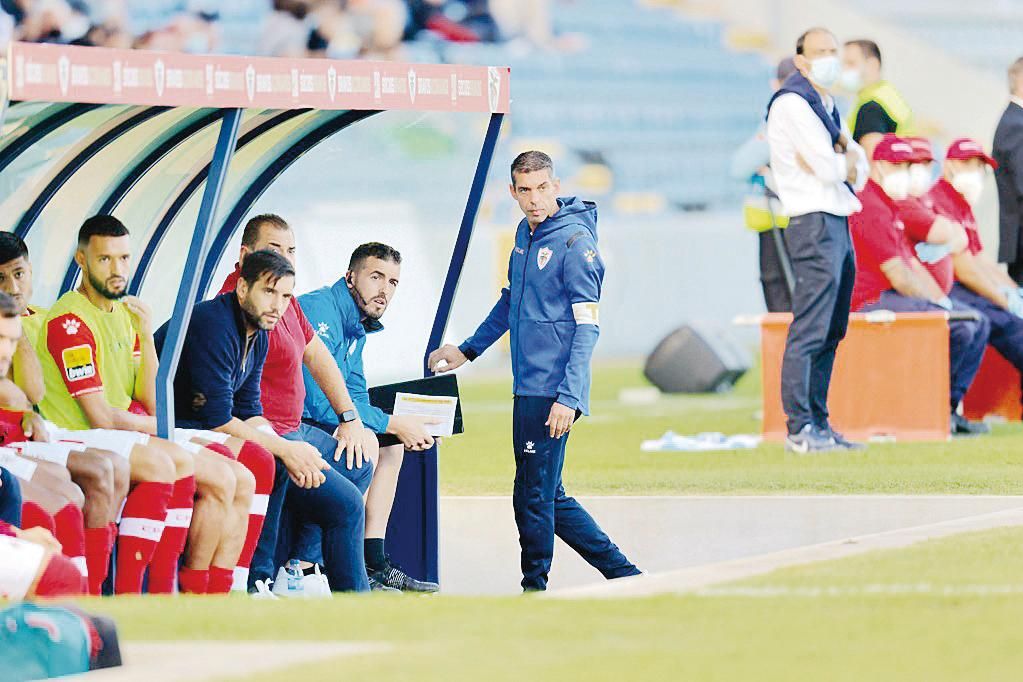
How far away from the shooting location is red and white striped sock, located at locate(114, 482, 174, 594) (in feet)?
22.7

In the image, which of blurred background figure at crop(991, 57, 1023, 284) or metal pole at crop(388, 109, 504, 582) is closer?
metal pole at crop(388, 109, 504, 582)

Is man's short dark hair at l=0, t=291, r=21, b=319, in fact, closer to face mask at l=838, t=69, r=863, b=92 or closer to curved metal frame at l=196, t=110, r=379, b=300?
curved metal frame at l=196, t=110, r=379, b=300

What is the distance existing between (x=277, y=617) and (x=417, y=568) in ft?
11.9

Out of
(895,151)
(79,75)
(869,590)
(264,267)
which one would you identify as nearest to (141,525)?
(264,267)

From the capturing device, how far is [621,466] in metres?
11.2

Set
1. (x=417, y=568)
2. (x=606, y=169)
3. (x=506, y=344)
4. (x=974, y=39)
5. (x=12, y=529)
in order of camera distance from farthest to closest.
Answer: (x=974, y=39) < (x=606, y=169) < (x=506, y=344) < (x=417, y=568) < (x=12, y=529)

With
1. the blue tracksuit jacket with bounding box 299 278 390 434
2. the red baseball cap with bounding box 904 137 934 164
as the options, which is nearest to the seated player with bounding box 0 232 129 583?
the blue tracksuit jacket with bounding box 299 278 390 434

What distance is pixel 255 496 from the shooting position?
24.2 feet

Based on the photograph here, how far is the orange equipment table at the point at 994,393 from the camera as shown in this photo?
521 inches

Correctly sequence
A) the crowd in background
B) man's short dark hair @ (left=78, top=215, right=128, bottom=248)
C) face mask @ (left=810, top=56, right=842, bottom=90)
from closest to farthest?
man's short dark hair @ (left=78, top=215, right=128, bottom=248), face mask @ (left=810, top=56, right=842, bottom=90), the crowd in background

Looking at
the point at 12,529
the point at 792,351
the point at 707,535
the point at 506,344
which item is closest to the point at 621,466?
the point at 792,351

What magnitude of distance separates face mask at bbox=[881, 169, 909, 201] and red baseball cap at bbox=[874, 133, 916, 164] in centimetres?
8

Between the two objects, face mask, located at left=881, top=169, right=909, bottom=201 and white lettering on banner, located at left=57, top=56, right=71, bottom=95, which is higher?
white lettering on banner, located at left=57, top=56, right=71, bottom=95

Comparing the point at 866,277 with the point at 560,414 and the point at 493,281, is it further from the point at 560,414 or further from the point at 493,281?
the point at 493,281
